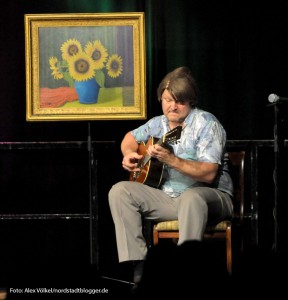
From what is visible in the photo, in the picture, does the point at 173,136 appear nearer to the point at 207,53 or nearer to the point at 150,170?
the point at 150,170

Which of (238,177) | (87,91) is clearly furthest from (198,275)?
(87,91)

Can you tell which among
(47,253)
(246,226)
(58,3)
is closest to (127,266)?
(47,253)

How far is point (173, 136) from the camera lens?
3.37 metres

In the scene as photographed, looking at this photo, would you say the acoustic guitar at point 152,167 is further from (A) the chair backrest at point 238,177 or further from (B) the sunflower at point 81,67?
(B) the sunflower at point 81,67

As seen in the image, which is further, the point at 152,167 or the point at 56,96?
the point at 56,96

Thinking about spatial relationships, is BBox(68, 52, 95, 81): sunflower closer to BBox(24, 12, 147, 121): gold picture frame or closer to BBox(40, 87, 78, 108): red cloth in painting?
BBox(24, 12, 147, 121): gold picture frame

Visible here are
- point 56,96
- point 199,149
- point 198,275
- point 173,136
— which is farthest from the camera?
point 56,96

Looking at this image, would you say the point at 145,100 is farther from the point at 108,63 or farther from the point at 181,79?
the point at 181,79

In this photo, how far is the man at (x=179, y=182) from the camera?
3.34 metres

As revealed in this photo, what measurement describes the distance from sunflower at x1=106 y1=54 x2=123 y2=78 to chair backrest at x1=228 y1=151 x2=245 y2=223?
1.00 metres

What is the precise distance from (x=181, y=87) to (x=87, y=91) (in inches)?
37.1

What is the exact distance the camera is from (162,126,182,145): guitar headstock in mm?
3336

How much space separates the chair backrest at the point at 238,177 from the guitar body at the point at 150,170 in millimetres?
494

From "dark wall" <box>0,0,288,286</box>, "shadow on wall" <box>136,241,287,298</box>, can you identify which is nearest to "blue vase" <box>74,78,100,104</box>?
"dark wall" <box>0,0,288,286</box>
